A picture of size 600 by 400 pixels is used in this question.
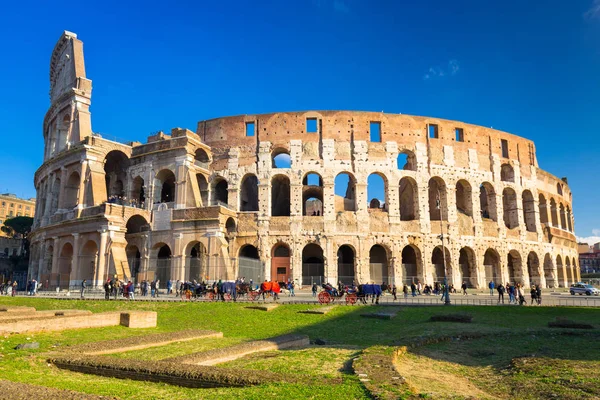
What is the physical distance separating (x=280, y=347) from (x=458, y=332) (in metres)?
5.58

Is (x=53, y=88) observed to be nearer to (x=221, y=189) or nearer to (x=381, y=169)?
(x=221, y=189)

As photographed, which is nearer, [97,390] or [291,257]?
[97,390]

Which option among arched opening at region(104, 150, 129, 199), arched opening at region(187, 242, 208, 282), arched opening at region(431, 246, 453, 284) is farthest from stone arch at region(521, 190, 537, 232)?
arched opening at region(104, 150, 129, 199)

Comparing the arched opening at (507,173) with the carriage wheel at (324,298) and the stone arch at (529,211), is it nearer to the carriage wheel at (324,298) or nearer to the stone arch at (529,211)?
the stone arch at (529,211)

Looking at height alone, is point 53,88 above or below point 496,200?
above

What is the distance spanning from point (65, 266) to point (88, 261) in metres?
3.24

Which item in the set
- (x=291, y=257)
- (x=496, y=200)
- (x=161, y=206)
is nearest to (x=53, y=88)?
(x=161, y=206)

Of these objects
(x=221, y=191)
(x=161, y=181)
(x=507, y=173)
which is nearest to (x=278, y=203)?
(x=221, y=191)

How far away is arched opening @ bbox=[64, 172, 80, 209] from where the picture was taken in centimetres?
3556

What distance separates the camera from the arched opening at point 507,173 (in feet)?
130

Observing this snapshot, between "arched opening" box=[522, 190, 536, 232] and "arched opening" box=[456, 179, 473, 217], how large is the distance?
6879 millimetres

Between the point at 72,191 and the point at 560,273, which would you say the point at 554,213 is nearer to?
the point at 560,273

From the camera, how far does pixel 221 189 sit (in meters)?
38.2

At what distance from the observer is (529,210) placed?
41219mm
